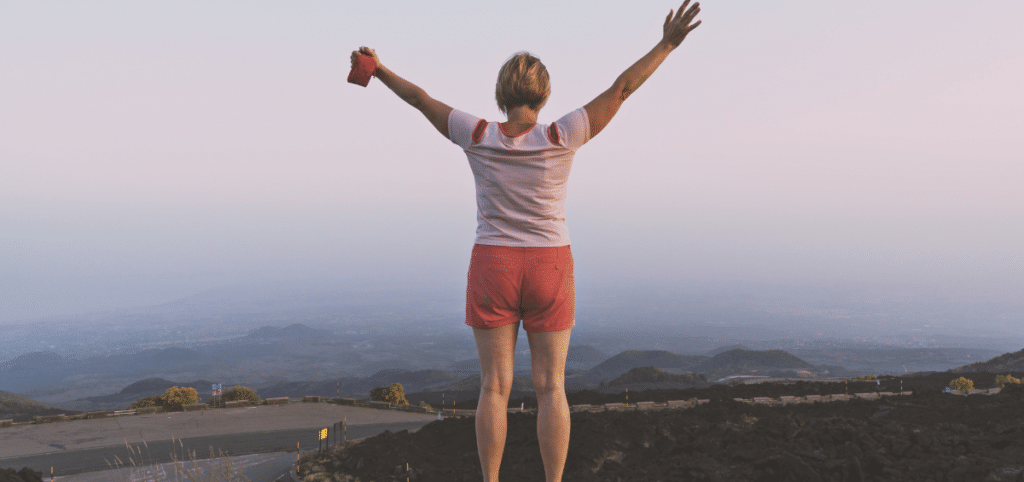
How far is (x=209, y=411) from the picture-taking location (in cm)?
2488

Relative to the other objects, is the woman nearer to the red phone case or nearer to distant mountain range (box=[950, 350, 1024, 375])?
the red phone case

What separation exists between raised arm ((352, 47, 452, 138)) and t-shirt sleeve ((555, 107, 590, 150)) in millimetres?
607

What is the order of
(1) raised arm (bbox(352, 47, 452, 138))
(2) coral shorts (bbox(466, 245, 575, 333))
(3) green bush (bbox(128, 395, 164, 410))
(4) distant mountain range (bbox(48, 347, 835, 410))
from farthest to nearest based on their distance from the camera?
(4) distant mountain range (bbox(48, 347, 835, 410)), (3) green bush (bbox(128, 395, 164, 410)), (1) raised arm (bbox(352, 47, 452, 138)), (2) coral shorts (bbox(466, 245, 575, 333))

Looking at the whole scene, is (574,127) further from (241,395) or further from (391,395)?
(241,395)

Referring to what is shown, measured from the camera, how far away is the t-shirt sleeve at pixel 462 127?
3047 mm

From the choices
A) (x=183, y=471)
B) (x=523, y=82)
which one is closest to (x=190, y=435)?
(x=183, y=471)

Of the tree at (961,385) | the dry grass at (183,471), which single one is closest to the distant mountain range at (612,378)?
the tree at (961,385)

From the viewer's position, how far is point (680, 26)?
10.3 ft

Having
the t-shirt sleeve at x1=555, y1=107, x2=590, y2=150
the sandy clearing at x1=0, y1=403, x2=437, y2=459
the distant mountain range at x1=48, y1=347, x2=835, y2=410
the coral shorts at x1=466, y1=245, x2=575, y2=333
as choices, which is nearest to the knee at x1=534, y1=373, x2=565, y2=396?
the coral shorts at x1=466, y1=245, x2=575, y2=333

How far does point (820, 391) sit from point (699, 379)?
41825mm

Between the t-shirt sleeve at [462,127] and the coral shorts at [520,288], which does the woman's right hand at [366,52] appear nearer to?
the t-shirt sleeve at [462,127]

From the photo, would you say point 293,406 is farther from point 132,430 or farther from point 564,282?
point 564,282

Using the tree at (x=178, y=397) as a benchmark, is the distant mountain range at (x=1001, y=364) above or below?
below

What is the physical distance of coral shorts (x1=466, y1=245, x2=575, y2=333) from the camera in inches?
115
